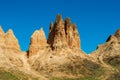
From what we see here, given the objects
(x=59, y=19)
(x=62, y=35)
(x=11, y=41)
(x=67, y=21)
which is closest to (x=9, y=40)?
(x=11, y=41)

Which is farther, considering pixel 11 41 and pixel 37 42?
pixel 37 42

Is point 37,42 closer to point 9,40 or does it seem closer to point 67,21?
point 9,40

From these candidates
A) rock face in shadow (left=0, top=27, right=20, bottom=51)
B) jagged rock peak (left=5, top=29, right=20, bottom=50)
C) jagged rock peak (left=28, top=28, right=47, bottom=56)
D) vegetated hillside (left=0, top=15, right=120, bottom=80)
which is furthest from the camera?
jagged rock peak (left=28, top=28, right=47, bottom=56)

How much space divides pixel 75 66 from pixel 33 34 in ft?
100.0

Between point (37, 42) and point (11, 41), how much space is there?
524 inches

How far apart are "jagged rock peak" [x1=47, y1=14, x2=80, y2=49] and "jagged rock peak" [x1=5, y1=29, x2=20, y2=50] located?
1740 centimetres

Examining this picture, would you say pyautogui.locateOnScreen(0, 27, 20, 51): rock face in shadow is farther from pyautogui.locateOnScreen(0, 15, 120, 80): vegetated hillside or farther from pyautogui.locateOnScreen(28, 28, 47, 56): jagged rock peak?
pyautogui.locateOnScreen(28, 28, 47, 56): jagged rock peak

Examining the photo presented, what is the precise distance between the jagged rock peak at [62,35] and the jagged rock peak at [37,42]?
371 cm

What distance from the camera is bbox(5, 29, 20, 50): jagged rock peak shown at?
18375 cm

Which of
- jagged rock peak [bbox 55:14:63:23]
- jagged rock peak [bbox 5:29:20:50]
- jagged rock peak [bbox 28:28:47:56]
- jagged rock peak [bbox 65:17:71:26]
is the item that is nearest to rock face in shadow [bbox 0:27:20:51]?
jagged rock peak [bbox 5:29:20:50]

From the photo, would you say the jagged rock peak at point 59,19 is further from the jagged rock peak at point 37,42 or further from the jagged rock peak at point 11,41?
the jagged rock peak at point 11,41

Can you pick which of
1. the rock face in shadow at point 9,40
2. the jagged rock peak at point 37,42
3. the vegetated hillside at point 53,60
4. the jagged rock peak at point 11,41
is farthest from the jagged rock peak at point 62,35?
the rock face in shadow at point 9,40

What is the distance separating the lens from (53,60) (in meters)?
178

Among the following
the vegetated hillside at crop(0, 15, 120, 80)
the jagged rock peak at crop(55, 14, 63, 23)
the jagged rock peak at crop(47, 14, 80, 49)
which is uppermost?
the jagged rock peak at crop(55, 14, 63, 23)
